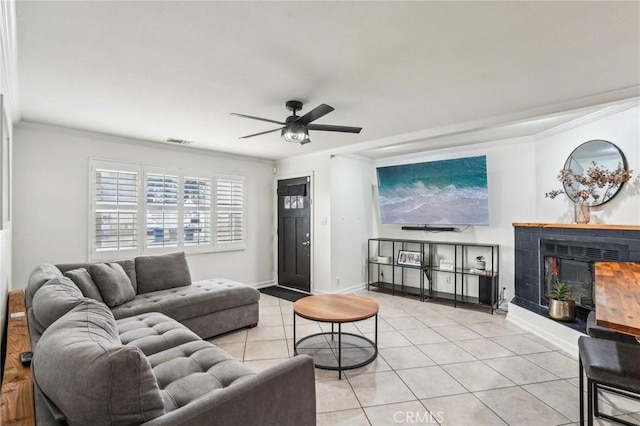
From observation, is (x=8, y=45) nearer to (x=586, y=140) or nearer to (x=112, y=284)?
(x=112, y=284)

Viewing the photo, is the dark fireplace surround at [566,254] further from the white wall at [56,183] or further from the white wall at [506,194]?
the white wall at [56,183]

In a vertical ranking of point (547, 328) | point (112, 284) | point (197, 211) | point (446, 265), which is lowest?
point (547, 328)

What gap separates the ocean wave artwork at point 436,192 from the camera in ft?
14.7

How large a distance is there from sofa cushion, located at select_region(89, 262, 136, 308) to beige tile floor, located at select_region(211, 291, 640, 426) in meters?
1.04

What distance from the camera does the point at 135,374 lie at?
40.9 inches

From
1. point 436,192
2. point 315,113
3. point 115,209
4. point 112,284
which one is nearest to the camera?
point 315,113

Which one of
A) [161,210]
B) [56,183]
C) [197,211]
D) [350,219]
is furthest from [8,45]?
[350,219]

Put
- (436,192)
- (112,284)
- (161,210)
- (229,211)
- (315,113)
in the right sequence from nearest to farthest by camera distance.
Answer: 1. (315,113)
2. (112,284)
3. (161,210)
4. (436,192)
5. (229,211)

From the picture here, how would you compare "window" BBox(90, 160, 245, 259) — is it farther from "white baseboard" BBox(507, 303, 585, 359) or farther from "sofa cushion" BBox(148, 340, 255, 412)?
"white baseboard" BBox(507, 303, 585, 359)

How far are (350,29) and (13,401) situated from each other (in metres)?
2.35

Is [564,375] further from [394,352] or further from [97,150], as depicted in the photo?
[97,150]

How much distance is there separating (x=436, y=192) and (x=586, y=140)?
74.2 inches

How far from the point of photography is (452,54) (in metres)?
2.12

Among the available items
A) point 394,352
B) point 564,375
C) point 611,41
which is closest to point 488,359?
point 564,375
